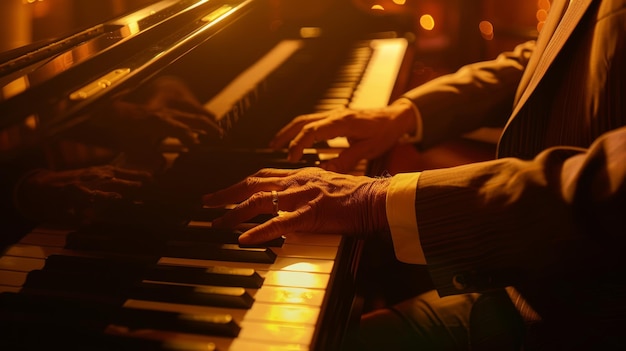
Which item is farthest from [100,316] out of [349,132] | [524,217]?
[349,132]

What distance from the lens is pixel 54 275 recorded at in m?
0.91

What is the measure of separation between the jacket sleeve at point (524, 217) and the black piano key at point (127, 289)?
362mm

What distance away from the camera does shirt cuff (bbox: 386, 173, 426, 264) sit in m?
0.97

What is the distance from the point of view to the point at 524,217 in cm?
88

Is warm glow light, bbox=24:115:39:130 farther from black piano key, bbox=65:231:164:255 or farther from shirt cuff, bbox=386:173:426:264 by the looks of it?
shirt cuff, bbox=386:173:426:264

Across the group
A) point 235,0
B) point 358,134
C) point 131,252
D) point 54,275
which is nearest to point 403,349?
point 358,134

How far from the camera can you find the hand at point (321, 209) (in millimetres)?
996

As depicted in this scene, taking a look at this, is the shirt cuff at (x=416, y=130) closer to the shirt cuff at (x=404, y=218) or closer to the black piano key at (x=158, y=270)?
the shirt cuff at (x=404, y=218)

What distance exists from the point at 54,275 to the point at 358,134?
858 millimetres

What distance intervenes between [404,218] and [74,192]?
602 millimetres

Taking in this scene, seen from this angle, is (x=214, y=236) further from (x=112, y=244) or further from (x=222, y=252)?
(x=112, y=244)

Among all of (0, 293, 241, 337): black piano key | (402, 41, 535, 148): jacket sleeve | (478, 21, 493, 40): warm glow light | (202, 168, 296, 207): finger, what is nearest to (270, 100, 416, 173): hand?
(402, 41, 535, 148): jacket sleeve

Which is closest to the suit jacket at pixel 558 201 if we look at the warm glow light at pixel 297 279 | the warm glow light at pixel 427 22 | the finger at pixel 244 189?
the warm glow light at pixel 297 279

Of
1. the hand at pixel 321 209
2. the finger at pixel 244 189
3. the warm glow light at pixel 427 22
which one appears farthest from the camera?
the warm glow light at pixel 427 22
